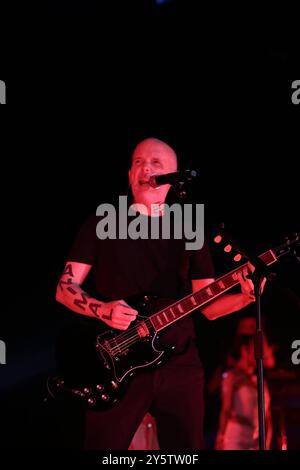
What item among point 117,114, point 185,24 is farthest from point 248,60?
point 117,114

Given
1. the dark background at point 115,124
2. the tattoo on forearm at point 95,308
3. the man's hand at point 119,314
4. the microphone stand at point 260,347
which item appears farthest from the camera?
the dark background at point 115,124

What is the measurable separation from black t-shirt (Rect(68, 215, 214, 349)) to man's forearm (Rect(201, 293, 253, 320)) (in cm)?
20

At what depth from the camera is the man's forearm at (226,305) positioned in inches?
133

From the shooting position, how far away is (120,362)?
317 cm

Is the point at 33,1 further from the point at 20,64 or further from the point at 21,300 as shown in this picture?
the point at 21,300

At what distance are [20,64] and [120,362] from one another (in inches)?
106

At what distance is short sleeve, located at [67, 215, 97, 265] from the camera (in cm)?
341

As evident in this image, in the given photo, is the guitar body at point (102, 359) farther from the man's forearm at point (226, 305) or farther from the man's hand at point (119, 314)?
the man's forearm at point (226, 305)

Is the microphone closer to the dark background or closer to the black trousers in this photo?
the black trousers

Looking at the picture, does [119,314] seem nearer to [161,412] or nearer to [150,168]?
[161,412]

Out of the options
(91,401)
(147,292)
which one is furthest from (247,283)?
(91,401)

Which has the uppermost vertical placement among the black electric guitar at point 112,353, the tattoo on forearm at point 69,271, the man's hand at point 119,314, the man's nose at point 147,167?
the man's nose at point 147,167

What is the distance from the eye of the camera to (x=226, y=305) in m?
3.46

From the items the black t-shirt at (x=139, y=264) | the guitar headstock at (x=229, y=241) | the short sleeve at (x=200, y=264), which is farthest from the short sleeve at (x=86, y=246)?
the guitar headstock at (x=229, y=241)
